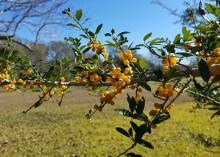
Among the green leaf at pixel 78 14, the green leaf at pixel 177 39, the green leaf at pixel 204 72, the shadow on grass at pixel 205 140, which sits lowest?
the shadow on grass at pixel 205 140

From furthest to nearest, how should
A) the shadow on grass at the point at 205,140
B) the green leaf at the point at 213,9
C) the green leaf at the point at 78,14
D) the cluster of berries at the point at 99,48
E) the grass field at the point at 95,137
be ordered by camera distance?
the shadow on grass at the point at 205,140 → the grass field at the point at 95,137 → the cluster of berries at the point at 99,48 → the green leaf at the point at 78,14 → the green leaf at the point at 213,9

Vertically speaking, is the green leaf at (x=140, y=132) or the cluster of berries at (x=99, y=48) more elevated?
the cluster of berries at (x=99, y=48)

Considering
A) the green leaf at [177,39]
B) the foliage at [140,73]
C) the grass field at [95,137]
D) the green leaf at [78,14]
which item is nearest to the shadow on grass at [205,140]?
the grass field at [95,137]

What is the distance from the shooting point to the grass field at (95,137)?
6234mm

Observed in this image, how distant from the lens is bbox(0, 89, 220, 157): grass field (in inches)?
245

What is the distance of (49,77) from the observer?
1816 mm

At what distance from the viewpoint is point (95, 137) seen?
24.8 ft

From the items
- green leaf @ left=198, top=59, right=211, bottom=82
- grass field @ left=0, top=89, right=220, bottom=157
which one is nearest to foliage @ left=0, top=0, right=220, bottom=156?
green leaf @ left=198, top=59, right=211, bottom=82

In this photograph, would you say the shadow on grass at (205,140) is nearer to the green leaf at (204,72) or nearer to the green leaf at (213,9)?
the green leaf at (213,9)

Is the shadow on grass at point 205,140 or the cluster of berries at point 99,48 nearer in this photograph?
the cluster of berries at point 99,48

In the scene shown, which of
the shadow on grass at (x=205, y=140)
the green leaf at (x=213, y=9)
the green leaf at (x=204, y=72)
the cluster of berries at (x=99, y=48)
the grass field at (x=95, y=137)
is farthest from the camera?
the shadow on grass at (x=205, y=140)

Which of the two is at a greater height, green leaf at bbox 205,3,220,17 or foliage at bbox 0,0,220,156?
green leaf at bbox 205,3,220,17

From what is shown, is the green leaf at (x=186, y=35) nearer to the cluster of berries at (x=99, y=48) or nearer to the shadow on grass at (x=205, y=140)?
the cluster of berries at (x=99, y=48)

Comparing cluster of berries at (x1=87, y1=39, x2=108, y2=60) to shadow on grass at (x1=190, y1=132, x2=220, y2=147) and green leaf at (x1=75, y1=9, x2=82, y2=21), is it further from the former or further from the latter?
shadow on grass at (x1=190, y1=132, x2=220, y2=147)
